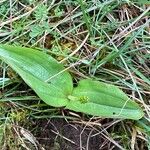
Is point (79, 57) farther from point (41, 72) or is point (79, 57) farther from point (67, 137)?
point (67, 137)

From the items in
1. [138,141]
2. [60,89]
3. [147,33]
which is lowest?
[138,141]

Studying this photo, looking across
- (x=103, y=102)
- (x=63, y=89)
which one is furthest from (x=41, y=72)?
(x=103, y=102)

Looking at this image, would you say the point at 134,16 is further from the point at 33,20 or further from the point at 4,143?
the point at 4,143

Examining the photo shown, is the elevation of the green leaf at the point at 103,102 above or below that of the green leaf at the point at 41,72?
below

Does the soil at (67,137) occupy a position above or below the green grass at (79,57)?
below

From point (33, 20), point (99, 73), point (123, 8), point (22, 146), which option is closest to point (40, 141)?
point (22, 146)

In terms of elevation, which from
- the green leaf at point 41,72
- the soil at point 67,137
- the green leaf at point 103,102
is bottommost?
the soil at point 67,137
